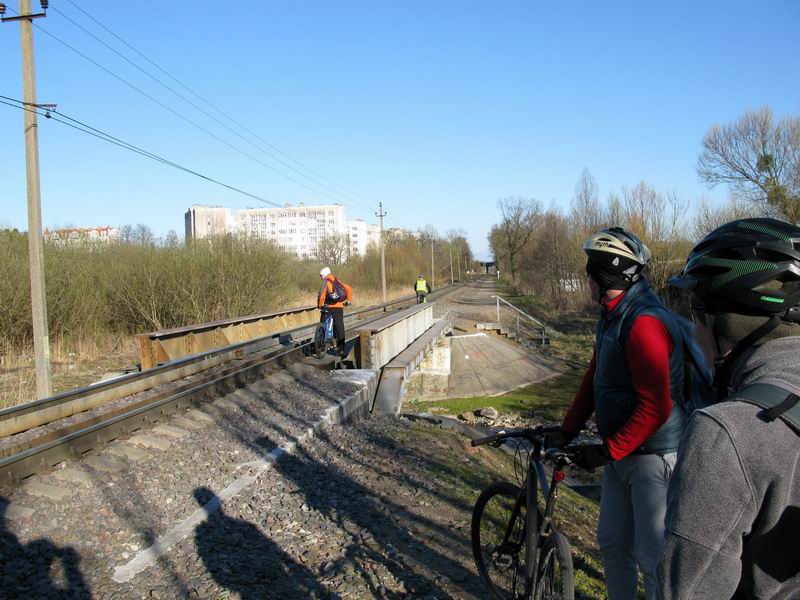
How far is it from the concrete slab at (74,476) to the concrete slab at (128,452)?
753mm

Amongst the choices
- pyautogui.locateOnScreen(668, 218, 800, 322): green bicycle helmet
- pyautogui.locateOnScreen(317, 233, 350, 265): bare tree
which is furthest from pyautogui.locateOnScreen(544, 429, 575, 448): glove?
pyautogui.locateOnScreen(317, 233, 350, 265): bare tree

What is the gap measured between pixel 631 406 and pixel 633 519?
575mm

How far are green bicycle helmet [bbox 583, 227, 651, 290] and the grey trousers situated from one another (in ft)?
2.86

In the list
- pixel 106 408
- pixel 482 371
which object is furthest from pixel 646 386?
pixel 482 371

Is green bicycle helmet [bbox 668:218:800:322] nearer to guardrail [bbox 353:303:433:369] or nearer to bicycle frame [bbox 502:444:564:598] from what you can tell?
bicycle frame [bbox 502:444:564:598]

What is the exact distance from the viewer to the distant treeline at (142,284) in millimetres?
16453

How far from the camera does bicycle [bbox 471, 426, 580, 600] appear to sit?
334 centimetres

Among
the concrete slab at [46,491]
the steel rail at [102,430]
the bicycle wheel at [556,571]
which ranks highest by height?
the bicycle wheel at [556,571]

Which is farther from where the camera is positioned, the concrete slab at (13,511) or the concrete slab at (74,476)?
the concrete slab at (74,476)

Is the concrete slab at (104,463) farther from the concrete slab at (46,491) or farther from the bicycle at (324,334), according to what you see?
the bicycle at (324,334)

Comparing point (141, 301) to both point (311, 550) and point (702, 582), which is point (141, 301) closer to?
point (311, 550)

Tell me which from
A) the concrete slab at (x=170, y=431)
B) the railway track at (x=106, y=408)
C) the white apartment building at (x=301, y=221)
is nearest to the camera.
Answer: the railway track at (x=106, y=408)

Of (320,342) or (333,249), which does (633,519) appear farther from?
Result: (333,249)

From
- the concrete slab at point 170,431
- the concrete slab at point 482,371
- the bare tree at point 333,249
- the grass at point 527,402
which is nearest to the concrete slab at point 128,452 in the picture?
the concrete slab at point 170,431
